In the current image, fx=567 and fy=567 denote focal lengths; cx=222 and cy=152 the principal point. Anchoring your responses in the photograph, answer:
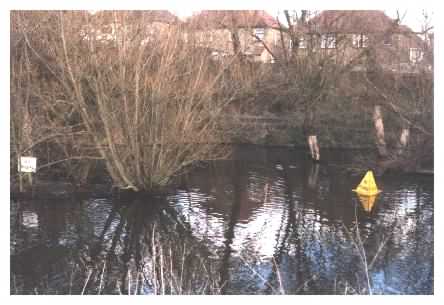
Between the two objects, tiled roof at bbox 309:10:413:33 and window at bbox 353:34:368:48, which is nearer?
tiled roof at bbox 309:10:413:33

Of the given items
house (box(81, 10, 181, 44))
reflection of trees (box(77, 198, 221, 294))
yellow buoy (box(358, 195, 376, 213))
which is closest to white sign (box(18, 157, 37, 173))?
reflection of trees (box(77, 198, 221, 294))

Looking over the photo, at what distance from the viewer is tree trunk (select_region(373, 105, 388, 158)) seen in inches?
543

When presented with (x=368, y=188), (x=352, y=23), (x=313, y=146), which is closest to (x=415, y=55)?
(x=352, y=23)

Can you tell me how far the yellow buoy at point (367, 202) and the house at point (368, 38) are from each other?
98.3 inches

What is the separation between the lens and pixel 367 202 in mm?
10172

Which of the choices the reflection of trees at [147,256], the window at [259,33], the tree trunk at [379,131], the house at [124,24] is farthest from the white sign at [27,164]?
the tree trunk at [379,131]

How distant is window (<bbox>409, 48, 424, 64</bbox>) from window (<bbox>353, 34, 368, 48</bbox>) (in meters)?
2.27

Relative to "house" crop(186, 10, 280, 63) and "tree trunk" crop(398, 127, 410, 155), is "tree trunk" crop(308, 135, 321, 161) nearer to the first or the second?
"tree trunk" crop(398, 127, 410, 155)

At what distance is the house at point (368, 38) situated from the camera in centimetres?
930

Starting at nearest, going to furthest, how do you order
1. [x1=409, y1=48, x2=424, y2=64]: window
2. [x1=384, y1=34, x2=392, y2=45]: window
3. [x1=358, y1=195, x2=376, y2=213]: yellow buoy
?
[x1=409, y1=48, x2=424, y2=64]: window → [x1=358, y1=195, x2=376, y2=213]: yellow buoy → [x1=384, y1=34, x2=392, y2=45]: window

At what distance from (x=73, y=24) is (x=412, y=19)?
487 cm

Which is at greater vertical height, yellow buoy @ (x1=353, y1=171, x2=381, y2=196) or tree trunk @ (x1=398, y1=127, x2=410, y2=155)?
tree trunk @ (x1=398, y1=127, x2=410, y2=155)

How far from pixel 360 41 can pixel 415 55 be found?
139 inches
